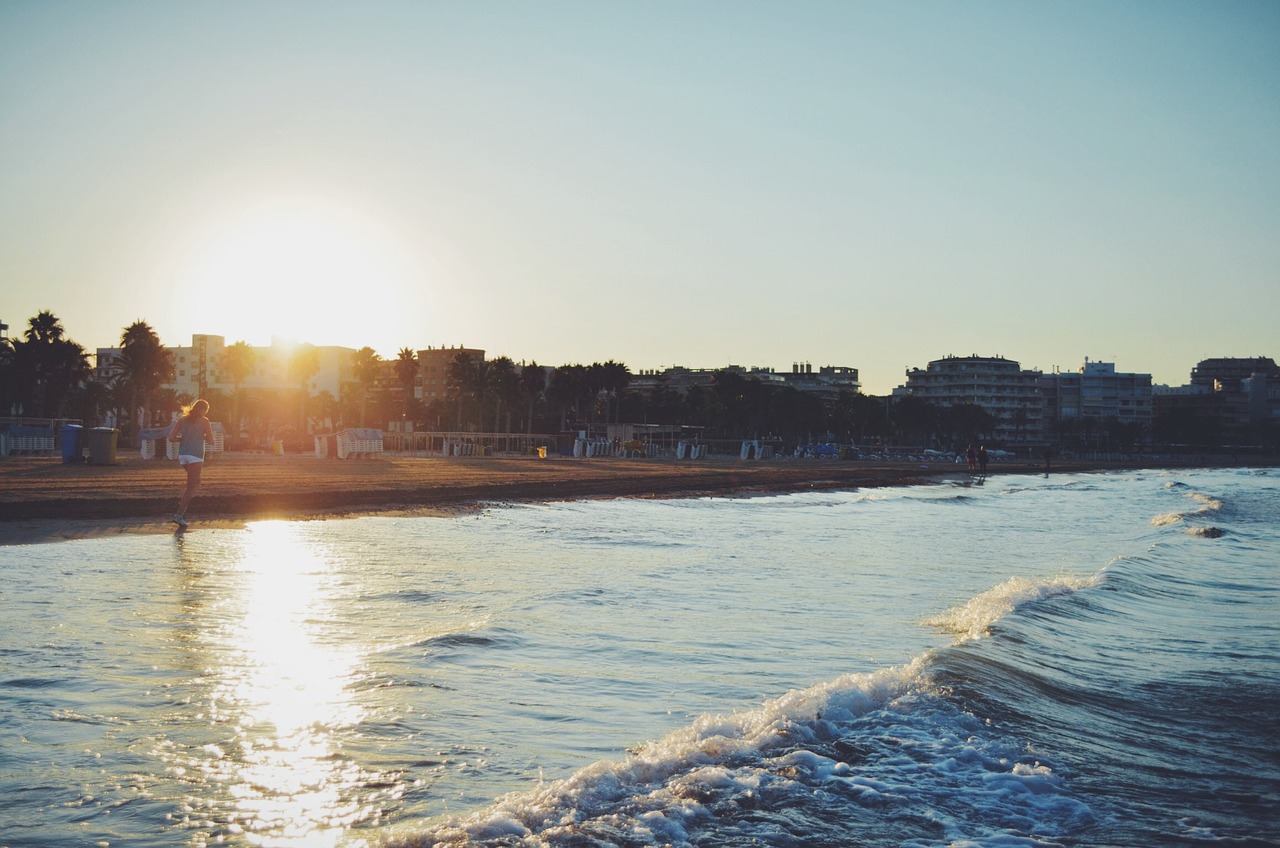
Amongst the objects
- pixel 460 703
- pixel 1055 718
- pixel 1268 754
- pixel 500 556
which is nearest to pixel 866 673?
pixel 1055 718

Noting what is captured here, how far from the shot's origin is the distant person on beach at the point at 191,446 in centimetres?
1630

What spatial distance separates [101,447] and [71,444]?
0.90m

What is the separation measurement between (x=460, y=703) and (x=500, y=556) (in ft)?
27.1

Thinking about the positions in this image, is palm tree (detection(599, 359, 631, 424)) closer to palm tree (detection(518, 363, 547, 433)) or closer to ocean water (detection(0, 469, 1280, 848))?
palm tree (detection(518, 363, 547, 433))

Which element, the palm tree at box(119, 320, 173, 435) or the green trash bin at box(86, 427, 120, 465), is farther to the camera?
the palm tree at box(119, 320, 173, 435)

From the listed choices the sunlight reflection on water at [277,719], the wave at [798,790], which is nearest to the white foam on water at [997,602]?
the wave at [798,790]

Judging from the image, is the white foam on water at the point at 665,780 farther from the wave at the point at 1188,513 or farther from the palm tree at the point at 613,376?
the palm tree at the point at 613,376

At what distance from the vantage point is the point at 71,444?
31.1 m

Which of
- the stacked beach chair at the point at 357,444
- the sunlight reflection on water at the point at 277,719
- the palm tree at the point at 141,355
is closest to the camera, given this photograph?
the sunlight reflection on water at the point at 277,719

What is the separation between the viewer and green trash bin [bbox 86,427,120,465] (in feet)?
102

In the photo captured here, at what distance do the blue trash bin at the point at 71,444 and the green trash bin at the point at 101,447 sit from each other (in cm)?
35

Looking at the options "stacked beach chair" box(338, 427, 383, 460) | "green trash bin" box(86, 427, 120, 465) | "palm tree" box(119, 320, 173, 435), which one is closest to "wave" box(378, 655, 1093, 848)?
"green trash bin" box(86, 427, 120, 465)

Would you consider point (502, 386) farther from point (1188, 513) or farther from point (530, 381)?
point (1188, 513)

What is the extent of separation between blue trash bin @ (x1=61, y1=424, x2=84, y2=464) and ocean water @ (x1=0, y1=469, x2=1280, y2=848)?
2015 centimetres
